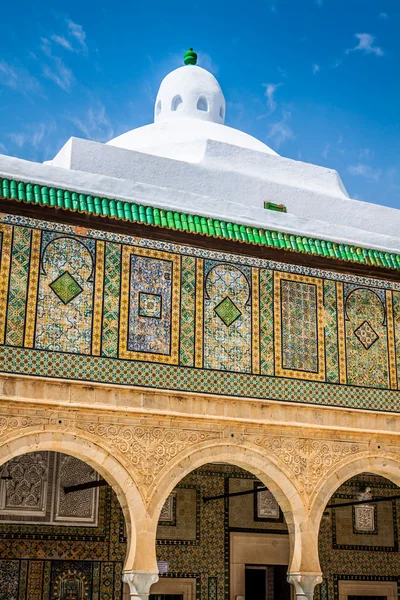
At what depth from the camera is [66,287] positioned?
793 centimetres

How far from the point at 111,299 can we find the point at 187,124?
463cm

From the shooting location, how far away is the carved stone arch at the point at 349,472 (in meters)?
8.35

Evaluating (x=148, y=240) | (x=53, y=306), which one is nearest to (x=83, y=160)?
(x=148, y=240)

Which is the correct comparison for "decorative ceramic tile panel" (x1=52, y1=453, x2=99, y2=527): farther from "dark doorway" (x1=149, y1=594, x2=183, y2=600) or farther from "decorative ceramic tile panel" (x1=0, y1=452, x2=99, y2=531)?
"dark doorway" (x1=149, y1=594, x2=183, y2=600)

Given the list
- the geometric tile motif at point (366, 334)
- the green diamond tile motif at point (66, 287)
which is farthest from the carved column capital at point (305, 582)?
the green diamond tile motif at point (66, 287)

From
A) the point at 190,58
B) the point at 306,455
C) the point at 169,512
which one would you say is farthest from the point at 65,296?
the point at 190,58

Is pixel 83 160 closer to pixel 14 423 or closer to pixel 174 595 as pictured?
pixel 14 423

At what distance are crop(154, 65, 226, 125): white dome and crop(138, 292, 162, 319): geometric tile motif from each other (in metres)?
5.12

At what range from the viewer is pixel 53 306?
7820 millimetres

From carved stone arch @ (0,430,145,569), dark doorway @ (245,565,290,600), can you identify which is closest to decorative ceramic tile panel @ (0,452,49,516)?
carved stone arch @ (0,430,145,569)

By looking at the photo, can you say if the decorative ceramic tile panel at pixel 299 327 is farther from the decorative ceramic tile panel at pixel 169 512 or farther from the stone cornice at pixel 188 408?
the decorative ceramic tile panel at pixel 169 512

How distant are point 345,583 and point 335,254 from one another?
4178mm

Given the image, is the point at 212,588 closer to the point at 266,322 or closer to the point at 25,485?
the point at 25,485

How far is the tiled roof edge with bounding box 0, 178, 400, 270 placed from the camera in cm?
795
